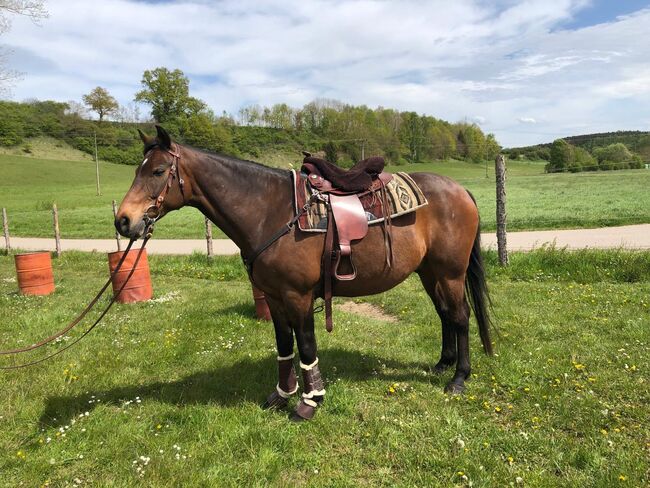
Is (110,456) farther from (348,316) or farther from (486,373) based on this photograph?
(348,316)

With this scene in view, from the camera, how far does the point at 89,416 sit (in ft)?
12.8

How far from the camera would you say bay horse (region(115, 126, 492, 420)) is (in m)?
3.45

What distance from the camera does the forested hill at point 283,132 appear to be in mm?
68562

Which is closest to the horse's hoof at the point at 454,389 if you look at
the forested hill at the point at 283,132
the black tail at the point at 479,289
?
the black tail at the point at 479,289

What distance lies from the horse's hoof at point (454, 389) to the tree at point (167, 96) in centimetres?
7389

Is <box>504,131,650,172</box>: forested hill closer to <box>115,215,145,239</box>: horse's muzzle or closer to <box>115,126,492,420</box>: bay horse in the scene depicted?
<box>115,126,492,420</box>: bay horse

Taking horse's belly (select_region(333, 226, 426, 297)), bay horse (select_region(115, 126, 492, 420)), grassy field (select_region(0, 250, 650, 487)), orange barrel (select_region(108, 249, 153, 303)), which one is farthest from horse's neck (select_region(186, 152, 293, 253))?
orange barrel (select_region(108, 249, 153, 303))

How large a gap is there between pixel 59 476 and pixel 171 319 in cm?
379

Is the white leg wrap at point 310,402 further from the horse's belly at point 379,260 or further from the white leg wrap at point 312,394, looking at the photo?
the horse's belly at point 379,260

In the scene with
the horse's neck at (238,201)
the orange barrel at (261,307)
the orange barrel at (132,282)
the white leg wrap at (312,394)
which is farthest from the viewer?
the orange barrel at (132,282)

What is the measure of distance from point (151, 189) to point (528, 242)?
1284cm

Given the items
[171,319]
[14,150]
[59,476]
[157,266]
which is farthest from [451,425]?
[14,150]

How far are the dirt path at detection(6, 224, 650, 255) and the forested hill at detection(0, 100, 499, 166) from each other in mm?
39543

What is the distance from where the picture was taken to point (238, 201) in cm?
371
